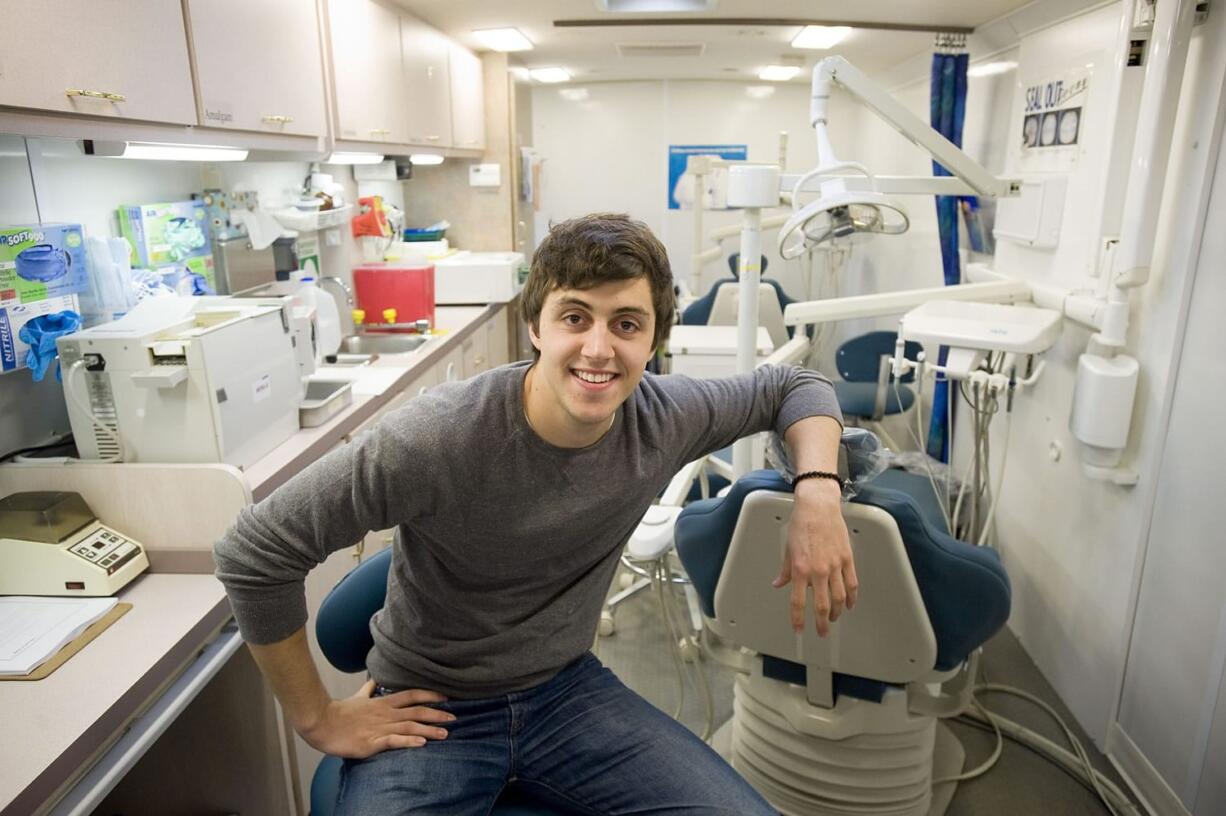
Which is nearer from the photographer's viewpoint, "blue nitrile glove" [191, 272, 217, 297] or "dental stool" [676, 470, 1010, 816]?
"dental stool" [676, 470, 1010, 816]

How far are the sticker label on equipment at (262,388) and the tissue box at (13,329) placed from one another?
18.2 inches

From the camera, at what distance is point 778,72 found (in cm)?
547

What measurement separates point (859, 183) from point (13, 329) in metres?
1.93

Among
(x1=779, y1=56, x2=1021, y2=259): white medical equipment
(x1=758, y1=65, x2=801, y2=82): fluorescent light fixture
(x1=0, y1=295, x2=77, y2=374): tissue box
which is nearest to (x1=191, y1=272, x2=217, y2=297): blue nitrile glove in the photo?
(x1=0, y1=295, x2=77, y2=374): tissue box

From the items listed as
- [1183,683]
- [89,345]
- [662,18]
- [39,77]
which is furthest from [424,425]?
[662,18]

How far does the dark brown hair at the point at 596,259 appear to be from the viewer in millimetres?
1138

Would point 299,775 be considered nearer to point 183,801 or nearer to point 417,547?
point 183,801

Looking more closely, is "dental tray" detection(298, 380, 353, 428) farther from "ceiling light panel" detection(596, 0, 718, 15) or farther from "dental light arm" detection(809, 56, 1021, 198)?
"ceiling light panel" detection(596, 0, 718, 15)

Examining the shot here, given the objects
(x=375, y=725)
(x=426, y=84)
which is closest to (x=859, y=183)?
(x=375, y=725)

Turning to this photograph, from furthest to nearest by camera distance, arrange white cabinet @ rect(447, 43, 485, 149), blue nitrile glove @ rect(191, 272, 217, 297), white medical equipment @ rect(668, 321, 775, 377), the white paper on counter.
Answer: white cabinet @ rect(447, 43, 485, 149)
white medical equipment @ rect(668, 321, 775, 377)
blue nitrile glove @ rect(191, 272, 217, 297)
the white paper on counter

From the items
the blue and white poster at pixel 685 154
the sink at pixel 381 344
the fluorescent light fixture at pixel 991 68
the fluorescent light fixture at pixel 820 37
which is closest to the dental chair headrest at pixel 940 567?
the sink at pixel 381 344

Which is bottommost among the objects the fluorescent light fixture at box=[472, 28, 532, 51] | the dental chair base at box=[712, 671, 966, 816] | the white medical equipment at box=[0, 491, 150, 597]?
the dental chair base at box=[712, 671, 966, 816]

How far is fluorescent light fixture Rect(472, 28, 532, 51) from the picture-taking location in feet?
12.7

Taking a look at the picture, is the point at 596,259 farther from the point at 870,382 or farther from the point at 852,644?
the point at 870,382
